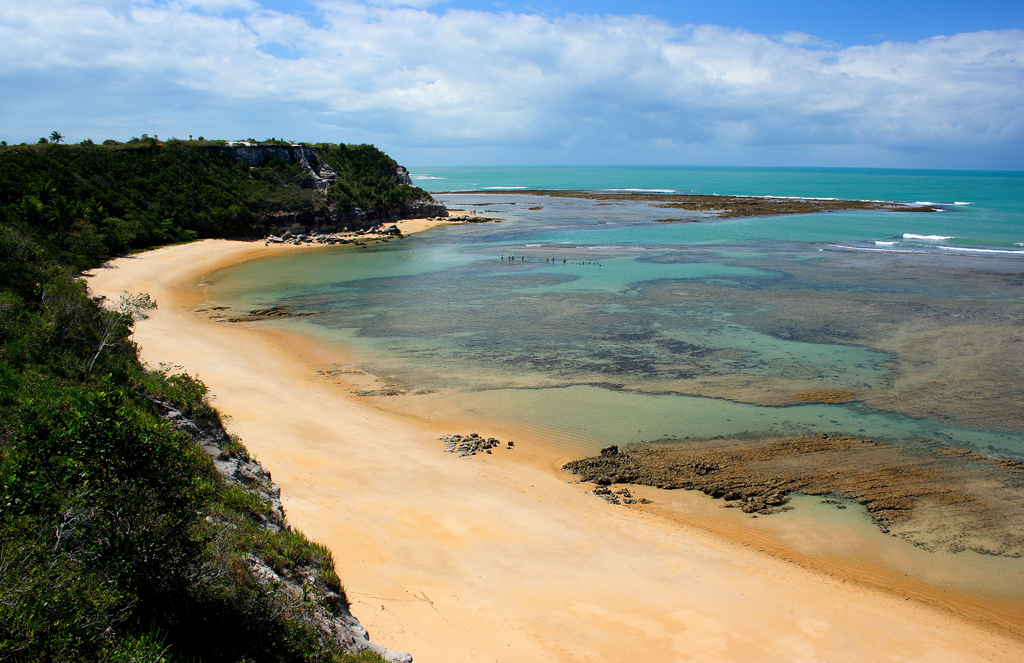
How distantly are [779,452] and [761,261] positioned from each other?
35463mm

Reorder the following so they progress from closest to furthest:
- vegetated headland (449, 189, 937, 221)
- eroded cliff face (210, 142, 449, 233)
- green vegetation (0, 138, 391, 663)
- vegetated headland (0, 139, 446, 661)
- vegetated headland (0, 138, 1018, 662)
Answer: green vegetation (0, 138, 391, 663) → vegetated headland (0, 139, 446, 661) → vegetated headland (0, 138, 1018, 662) → eroded cliff face (210, 142, 449, 233) → vegetated headland (449, 189, 937, 221)

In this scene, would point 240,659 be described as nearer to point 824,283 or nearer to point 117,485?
point 117,485

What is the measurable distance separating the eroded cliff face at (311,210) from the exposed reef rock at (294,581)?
2014 inches

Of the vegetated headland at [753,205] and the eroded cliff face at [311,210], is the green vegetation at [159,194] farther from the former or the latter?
the vegetated headland at [753,205]

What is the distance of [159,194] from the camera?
50875 millimetres

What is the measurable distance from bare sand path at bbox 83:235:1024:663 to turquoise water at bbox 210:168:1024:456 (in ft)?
11.8

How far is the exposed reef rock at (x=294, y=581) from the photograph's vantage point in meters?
6.66

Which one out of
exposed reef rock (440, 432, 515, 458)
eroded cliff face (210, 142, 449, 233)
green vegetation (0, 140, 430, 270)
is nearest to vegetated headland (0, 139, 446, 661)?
exposed reef rock (440, 432, 515, 458)

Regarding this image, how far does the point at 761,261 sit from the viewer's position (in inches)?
1844

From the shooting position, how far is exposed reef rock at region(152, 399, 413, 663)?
6664mm

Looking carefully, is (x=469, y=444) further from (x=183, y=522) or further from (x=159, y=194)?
(x=159, y=194)

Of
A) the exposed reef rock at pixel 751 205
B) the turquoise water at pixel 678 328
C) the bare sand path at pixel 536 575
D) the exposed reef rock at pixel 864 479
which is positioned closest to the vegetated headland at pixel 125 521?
the bare sand path at pixel 536 575

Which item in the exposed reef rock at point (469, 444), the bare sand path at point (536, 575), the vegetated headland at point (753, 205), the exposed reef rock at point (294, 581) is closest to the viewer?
the exposed reef rock at point (294, 581)

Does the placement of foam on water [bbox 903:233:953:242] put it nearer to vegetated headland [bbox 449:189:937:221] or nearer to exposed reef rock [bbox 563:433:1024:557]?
vegetated headland [bbox 449:189:937:221]
